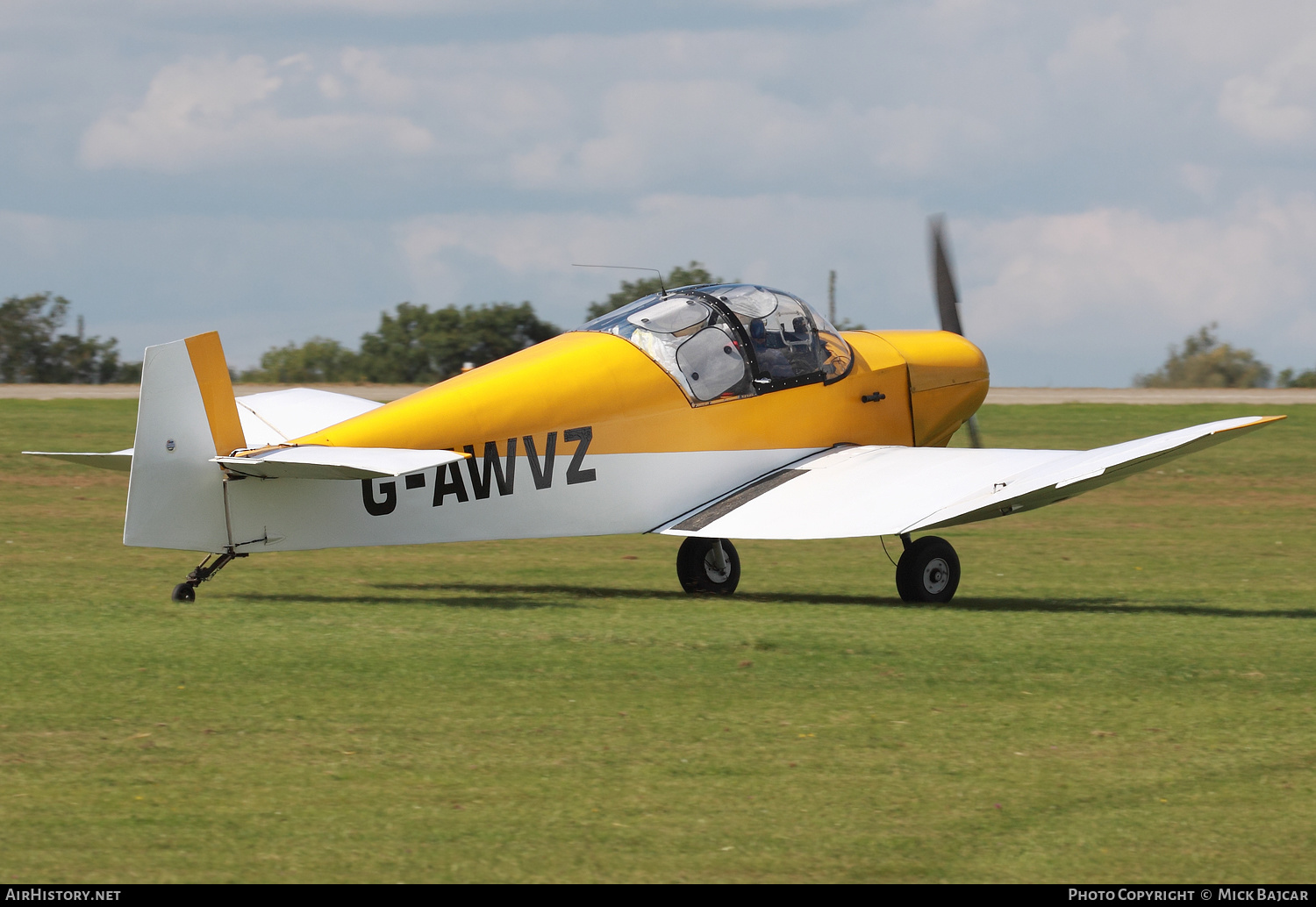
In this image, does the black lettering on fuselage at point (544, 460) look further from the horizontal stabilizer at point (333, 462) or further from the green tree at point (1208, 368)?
the green tree at point (1208, 368)

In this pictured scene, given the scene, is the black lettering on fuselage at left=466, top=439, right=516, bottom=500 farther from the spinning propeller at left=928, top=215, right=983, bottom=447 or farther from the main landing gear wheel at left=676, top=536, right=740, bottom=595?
the spinning propeller at left=928, top=215, right=983, bottom=447

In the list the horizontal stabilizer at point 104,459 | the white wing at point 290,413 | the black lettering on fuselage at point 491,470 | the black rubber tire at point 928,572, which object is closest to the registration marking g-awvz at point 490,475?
the black lettering on fuselage at point 491,470

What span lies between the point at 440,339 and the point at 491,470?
4140 cm

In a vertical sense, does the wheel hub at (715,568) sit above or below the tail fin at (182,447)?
below

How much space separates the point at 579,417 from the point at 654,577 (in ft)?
9.11

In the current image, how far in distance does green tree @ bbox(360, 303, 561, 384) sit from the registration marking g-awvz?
37824mm

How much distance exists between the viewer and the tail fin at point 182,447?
32.6 ft

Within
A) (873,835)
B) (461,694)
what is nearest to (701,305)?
(461,694)

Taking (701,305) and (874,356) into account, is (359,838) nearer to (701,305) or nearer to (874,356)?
(701,305)

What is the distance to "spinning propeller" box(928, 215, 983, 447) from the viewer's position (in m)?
15.6

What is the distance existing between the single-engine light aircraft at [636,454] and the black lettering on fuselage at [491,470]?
15 millimetres

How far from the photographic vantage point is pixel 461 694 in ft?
26.2

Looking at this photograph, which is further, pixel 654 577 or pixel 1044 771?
pixel 654 577
